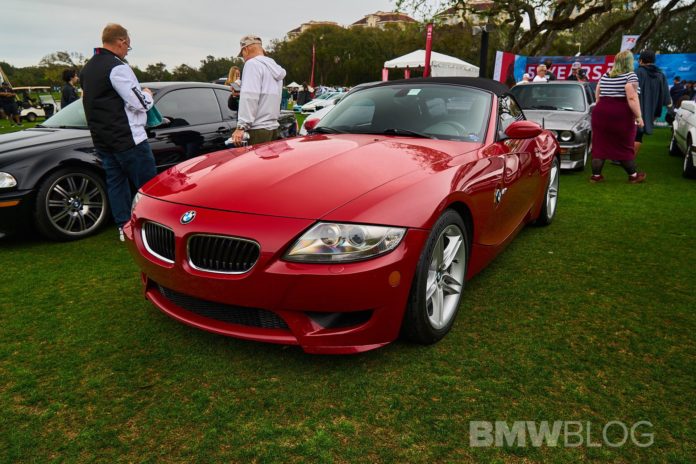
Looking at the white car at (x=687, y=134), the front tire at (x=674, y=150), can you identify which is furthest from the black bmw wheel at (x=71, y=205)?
the front tire at (x=674, y=150)

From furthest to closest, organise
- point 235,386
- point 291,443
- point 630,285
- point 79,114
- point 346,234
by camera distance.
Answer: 1. point 79,114
2. point 630,285
3. point 235,386
4. point 346,234
5. point 291,443

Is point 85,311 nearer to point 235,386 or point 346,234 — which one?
point 235,386

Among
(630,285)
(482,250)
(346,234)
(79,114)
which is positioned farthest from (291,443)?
(79,114)

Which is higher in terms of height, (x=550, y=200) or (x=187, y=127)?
(x=187, y=127)

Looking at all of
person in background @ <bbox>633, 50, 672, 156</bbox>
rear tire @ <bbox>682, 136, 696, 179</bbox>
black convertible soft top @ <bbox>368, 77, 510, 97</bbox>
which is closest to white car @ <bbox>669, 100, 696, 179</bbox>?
rear tire @ <bbox>682, 136, 696, 179</bbox>

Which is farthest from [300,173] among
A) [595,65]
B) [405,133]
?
[595,65]

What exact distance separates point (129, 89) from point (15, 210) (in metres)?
1.46

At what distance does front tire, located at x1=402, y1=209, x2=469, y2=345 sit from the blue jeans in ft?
9.26

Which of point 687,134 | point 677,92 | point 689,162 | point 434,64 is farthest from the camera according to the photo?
point 434,64

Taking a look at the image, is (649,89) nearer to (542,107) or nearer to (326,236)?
(542,107)

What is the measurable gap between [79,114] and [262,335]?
4.23m

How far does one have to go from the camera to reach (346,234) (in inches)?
79.7

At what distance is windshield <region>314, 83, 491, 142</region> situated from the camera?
3.21 m

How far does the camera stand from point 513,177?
3225 millimetres
